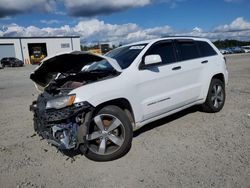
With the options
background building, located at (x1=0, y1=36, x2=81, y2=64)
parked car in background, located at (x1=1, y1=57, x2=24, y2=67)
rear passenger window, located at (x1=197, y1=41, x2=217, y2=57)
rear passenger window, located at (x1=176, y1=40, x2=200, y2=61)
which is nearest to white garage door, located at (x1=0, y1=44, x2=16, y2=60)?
background building, located at (x1=0, y1=36, x2=81, y2=64)

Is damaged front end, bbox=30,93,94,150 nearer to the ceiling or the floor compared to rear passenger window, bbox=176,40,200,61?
nearer to the floor

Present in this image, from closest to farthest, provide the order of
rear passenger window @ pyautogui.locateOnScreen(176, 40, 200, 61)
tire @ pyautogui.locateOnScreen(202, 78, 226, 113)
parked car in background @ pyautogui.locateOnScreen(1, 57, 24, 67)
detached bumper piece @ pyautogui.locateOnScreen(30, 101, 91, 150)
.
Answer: detached bumper piece @ pyautogui.locateOnScreen(30, 101, 91, 150)
rear passenger window @ pyautogui.locateOnScreen(176, 40, 200, 61)
tire @ pyautogui.locateOnScreen(202, 78, 226, 113)
parked car in background @ pyautogui.locateOnScreen(1, 57, 24, 67)

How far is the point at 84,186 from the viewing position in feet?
11.1

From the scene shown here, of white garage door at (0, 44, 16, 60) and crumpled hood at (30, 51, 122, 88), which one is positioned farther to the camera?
white garage door at (0, 44, 16, 60)

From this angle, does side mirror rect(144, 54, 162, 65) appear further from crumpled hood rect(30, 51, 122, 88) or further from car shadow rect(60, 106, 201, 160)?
car shadow rect(60, 106, 201, 160)

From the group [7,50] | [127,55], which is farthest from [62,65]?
[7,50]

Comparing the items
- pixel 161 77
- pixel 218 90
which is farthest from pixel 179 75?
pixel 218 90

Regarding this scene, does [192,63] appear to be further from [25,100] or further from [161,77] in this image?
[25,100]

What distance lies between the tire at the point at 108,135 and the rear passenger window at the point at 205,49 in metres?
2.95

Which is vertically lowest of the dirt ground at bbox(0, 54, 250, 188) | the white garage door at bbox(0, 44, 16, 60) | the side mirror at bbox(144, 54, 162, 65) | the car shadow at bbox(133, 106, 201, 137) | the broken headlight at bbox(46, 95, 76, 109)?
the dirt ground at bbox(0, 54, 250, 188)

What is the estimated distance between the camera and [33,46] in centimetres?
5391

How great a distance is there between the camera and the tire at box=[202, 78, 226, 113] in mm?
6109

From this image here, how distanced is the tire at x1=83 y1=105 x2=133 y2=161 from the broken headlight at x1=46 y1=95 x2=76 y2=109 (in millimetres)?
449

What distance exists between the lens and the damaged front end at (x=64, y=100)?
12.4 feet
